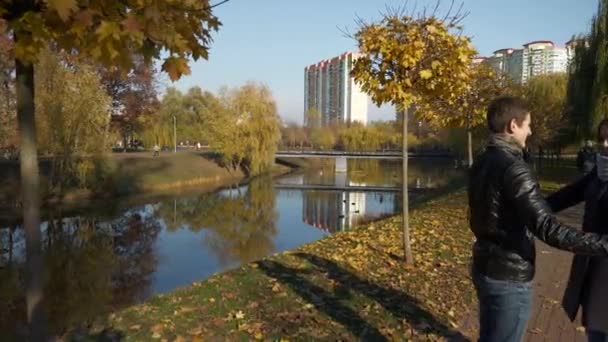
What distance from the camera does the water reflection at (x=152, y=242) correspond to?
33.3 ft

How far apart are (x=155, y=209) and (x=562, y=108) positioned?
21117 millimetres

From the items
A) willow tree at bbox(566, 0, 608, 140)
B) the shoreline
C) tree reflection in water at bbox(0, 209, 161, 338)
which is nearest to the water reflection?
tree reflection in water at bbox(0, 209, 161, 338)

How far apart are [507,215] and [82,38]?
2.43 metres

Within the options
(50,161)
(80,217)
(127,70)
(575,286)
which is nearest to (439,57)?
(575,286)

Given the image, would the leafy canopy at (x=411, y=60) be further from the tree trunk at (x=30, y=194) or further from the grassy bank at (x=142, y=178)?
the grassy bank at (x=142, y=178)

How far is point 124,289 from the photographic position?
10.9 metres

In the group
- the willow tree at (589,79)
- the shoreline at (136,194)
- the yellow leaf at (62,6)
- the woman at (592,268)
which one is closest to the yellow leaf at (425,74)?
the woman at (592,268)

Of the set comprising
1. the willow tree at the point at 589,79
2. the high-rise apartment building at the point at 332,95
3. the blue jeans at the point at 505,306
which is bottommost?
the blue jeans at the point at 505,306

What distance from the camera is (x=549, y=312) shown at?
197 inches

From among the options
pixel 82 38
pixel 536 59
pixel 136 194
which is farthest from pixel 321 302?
pixel 536 59

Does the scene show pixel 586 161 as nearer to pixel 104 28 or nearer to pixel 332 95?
pixel 104 28

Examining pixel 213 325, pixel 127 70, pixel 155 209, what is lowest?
pixel 155 209

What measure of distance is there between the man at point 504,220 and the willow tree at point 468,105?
2.35ft

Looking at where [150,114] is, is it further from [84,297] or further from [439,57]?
[439,57]
